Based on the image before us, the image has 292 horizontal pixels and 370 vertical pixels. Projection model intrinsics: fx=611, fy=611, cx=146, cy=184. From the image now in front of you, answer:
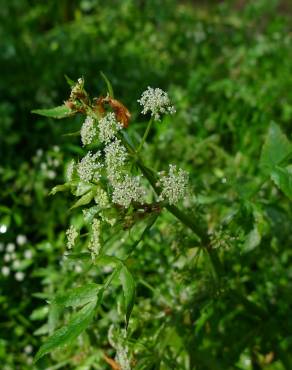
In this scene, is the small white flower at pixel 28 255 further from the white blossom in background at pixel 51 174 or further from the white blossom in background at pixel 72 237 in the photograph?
the white blossom in background at pixel 72 237

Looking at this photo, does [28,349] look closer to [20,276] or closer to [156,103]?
[20,276]

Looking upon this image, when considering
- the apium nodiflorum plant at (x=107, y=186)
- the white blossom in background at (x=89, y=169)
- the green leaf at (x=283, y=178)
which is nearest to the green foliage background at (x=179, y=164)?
the green leaf at (x=283, y=178)

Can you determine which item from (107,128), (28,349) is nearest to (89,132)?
(107,128)

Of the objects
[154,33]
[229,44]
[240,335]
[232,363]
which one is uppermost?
[154,33]

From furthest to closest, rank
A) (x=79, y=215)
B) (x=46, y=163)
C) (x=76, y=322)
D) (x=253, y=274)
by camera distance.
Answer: (x=46, y=163) → (x=79, y=215) → (x=253, y=274) → (x=76, y=322)

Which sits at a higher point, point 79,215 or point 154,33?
point 154,33

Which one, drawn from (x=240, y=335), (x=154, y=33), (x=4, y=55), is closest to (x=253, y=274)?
(x=240, y=335)

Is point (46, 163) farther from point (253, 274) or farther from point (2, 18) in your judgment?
point (2, 18)
